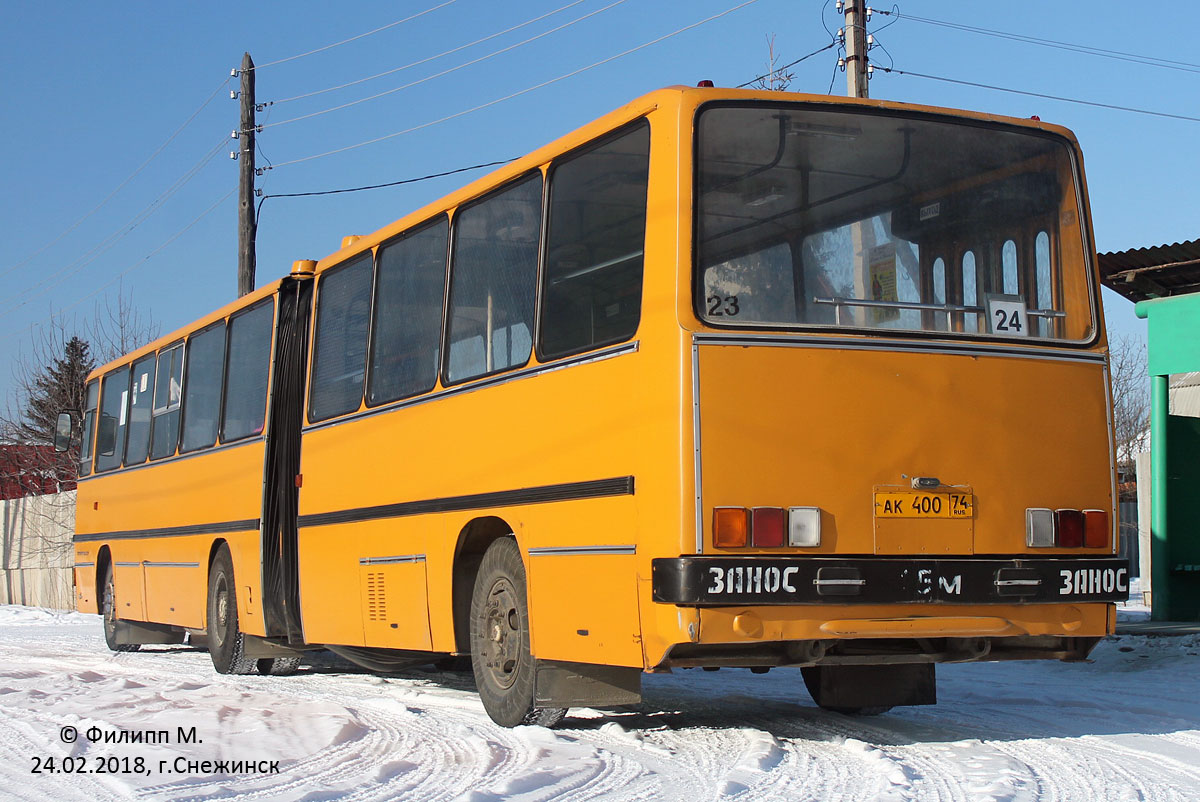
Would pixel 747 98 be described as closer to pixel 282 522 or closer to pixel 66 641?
pixel 282 522

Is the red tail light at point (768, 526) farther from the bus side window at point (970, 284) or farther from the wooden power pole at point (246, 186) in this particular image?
the wooden power pole at point (246, 186)

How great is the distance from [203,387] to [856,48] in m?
8.52

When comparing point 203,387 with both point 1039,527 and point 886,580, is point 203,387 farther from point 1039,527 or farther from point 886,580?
point 1039,527

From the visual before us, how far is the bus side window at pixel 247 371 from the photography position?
11766mm

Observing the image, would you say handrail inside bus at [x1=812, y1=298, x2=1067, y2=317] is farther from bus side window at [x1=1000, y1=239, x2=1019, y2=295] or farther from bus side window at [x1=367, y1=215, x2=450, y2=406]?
bus side window at [x1=367, y1=215, x2=450, y2=406]

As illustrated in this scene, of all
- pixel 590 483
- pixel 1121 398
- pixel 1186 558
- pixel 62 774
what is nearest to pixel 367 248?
pixel 590 483

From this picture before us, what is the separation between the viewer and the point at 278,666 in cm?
1231

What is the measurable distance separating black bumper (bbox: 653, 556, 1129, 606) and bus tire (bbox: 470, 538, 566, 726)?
5.23 ft

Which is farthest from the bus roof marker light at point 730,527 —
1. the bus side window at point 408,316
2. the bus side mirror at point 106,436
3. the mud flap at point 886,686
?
the bus side mirror at point 106,436

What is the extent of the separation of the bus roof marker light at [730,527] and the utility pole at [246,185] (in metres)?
18.0

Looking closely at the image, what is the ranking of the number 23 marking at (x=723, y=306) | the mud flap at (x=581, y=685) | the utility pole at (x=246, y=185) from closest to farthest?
the number 23 marking at (x=723, y=306) → the mud flap at (x=581, y=685) → the utility pole at (x=246, y=185)

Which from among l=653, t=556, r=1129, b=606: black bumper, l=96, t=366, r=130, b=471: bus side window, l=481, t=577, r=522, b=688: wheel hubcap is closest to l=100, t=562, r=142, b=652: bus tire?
l=96, t=366, r=130, b=471: bus side window

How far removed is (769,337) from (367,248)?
4.38 meters

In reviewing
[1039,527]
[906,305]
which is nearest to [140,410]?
[906,305]
